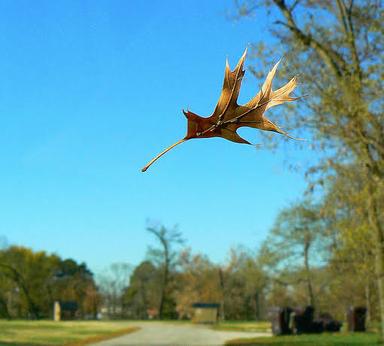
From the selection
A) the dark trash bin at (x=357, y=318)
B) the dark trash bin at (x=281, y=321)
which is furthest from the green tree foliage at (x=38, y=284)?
the dark trash bin at (x=357, y=318)

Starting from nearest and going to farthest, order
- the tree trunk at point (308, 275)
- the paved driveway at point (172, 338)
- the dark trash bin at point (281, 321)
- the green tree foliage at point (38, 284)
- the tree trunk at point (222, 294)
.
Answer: the paved driveway at point (172, 338)
the dark trash bin at point (281, 321)
the tree trunk at point (308, 275)
the green tree foliage at point (38, 284)
the tree trunk at point (222, 294)

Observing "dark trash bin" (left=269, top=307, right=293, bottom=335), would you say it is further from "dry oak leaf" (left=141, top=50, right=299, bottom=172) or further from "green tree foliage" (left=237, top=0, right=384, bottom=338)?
"dry oak leaf" (left=141, top=50, right=299, bottom=172)

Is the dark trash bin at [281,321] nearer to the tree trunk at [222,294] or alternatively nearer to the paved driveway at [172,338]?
the paved driveway at [172,338]

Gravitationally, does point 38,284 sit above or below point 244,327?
above

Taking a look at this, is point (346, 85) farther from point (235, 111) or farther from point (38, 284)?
point (38, 284)

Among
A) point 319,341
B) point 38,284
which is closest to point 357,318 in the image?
point 319,341

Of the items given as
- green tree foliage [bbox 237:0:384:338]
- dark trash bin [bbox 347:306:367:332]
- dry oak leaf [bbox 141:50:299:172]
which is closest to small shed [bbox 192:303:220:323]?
dark trash bin [bbox 347:306:367:332]
